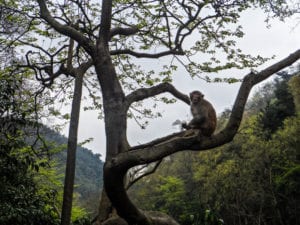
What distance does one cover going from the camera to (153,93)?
253 inches

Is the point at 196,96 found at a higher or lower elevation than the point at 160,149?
higher

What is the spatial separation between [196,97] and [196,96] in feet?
0.12

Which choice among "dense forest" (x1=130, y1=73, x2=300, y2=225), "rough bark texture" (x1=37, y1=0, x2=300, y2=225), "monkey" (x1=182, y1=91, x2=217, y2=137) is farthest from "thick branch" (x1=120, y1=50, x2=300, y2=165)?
"dense forest" (x1=130, y1=73, x2=300, y2=225)

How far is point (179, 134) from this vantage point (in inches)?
209

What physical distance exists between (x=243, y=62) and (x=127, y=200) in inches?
155

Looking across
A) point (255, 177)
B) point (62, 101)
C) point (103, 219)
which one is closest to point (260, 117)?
point (255, 177)

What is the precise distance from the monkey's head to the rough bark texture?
0.58 m

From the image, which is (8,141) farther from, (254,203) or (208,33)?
(254,203)

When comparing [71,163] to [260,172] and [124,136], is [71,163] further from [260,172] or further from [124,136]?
[260,172]

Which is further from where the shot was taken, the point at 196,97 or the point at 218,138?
the point at 196,97

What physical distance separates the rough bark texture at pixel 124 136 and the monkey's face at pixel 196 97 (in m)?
0.58

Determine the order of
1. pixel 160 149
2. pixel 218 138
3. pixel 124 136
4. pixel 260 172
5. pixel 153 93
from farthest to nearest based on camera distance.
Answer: pixel 260 172, pixel 153 93, pixel 124 136, pixel 218 138, pixel 160 149

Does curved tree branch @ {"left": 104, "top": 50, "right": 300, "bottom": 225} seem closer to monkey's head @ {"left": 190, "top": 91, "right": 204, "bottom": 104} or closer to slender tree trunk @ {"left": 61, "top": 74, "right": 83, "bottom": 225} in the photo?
slender tree trunk @ {"left": 61, "top": 74, "right": 83, "bottom": 225}

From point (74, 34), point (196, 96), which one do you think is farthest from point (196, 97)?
point (74, 34)
